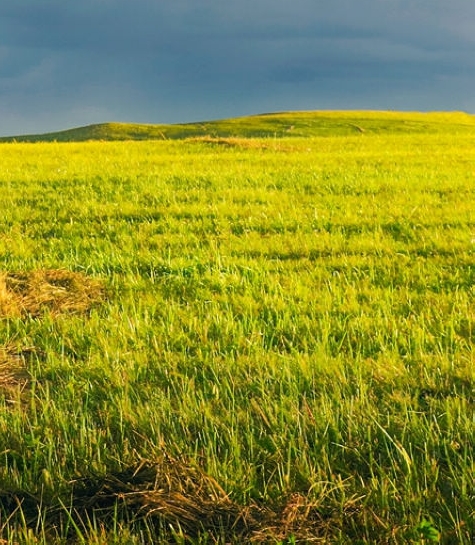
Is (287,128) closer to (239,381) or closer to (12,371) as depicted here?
(12,371)

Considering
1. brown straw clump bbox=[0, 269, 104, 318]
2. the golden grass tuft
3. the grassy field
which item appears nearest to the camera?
the golden grass tuft

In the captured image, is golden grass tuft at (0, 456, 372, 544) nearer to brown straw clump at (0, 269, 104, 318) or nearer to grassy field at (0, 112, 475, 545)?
grassy field at (0, 112, 475, 545)

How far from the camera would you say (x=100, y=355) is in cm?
469

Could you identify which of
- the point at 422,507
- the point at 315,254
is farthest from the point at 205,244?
the point at 422,507

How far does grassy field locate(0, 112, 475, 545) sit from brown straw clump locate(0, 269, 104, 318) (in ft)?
0.10

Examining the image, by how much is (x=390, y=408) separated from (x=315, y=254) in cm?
502

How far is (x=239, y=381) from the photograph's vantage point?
13.3ft

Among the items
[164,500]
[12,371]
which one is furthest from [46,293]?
[164,500]

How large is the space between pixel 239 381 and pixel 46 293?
313cm

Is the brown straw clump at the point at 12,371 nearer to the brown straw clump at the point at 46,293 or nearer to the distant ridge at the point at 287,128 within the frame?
the brown straw clump at the point at 46,293

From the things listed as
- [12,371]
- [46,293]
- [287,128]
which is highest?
[287,128]

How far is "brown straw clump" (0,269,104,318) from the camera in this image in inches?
239

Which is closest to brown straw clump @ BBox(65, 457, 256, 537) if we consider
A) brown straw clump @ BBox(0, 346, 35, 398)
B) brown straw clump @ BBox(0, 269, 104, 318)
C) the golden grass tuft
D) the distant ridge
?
the golden grass tuft

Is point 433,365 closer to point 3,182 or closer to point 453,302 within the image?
point 453,302
